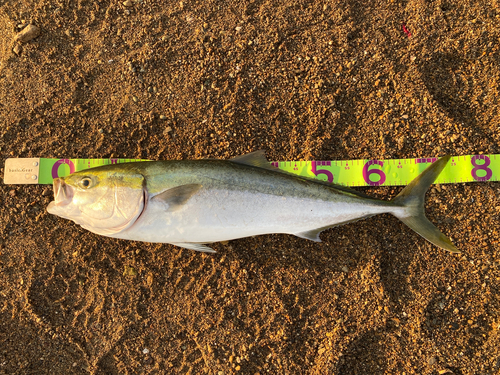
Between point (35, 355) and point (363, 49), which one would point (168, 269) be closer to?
point (35, 355)

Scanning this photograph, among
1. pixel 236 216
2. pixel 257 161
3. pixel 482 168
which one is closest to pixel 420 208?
pixel 482 168

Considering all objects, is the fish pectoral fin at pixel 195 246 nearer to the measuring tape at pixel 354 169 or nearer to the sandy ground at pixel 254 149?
the sandy ground at pixel 254 149

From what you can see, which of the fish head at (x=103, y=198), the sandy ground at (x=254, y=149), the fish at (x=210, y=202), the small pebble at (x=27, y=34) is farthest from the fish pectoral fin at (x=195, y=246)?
the small pebble at (x=27, y=34)

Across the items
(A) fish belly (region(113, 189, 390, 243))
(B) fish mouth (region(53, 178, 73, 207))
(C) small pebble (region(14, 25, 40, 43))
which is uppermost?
(C) small pebble (region(14, 25, 40, 43))

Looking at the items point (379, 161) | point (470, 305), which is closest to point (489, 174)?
point (379, 161)

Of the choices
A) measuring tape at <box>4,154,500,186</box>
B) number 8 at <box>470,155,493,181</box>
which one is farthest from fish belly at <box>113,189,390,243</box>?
number 8 at <box>470,155,493,181</box>

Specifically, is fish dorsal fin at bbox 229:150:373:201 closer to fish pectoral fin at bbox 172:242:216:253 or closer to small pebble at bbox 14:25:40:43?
fish pectoral fin at bbox 172:242:216:253
